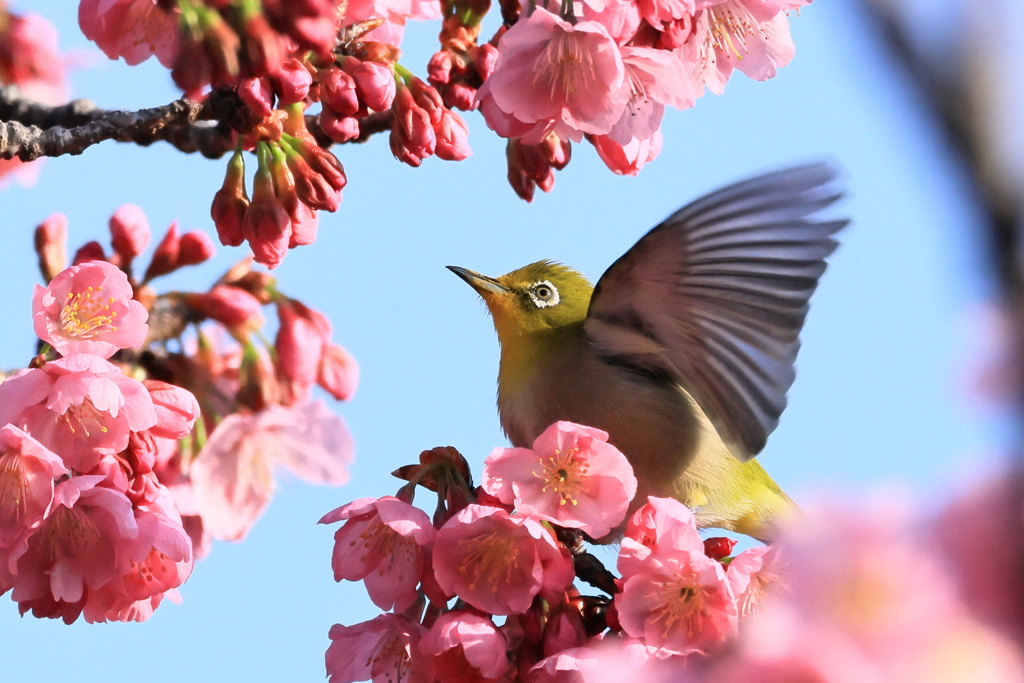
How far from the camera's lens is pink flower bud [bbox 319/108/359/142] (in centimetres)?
237

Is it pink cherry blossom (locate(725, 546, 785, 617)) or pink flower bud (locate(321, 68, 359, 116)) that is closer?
pink cherry blossom (locate(725, 546, 785, 617))

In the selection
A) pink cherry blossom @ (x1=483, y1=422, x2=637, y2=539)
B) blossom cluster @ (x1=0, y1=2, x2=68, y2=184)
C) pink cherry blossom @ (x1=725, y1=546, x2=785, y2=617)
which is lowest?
pink cherry blossom @ (x1=725, y1=546, x2=785, y2=617)

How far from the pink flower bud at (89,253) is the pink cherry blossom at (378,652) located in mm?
1272

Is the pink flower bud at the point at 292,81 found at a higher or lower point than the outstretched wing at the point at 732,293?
higher

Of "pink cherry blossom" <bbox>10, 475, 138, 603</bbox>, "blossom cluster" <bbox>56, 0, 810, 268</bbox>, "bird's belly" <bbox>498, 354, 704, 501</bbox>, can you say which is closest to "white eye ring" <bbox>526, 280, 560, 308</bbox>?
"bird's belly" <bbox>498, 354, 704, 501</bbox>

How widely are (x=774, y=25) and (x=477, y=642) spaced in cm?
171

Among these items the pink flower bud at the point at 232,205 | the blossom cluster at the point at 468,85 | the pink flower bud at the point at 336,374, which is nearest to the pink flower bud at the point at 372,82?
the blossom cluster at the point at 468,85

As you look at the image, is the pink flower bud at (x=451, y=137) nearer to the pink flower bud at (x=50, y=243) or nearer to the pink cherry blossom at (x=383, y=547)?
the pink cherry blossom at (x=383, y=547)

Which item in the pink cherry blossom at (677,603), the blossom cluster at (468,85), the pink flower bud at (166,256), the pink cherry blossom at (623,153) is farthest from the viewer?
the pink flower bud at (166,256)

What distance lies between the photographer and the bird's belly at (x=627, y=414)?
9.34ft

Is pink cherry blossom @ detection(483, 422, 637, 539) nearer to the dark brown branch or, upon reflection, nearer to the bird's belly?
the bird's belly

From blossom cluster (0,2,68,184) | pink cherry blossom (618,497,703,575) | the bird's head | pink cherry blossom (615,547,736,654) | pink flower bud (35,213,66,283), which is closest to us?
pink cherry blossom (615,547,736,654)

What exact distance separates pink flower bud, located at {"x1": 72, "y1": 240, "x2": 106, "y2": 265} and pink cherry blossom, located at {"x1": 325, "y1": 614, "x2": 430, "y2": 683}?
1.27 metres

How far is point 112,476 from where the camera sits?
207 cm
